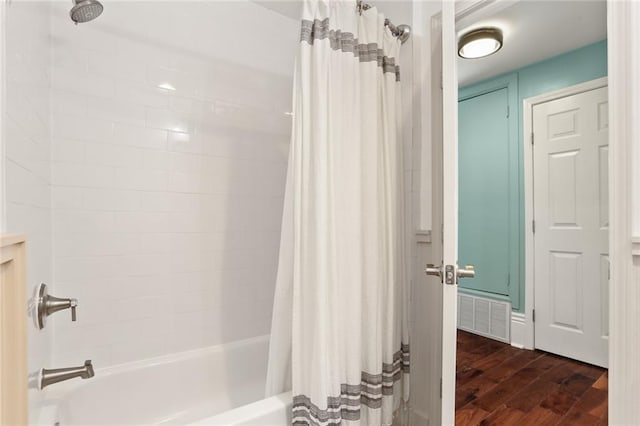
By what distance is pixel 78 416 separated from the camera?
1.41 m

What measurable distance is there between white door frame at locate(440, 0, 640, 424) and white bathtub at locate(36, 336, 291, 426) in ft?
3.62

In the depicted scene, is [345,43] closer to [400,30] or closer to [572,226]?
[400,30]

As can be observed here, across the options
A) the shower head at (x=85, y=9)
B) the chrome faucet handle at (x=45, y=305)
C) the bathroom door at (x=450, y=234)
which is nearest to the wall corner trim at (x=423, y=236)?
the bathroom door at (x=450, y=234)

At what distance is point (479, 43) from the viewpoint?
1843 millimetres

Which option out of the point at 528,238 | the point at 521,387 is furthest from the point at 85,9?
the point at 521,387

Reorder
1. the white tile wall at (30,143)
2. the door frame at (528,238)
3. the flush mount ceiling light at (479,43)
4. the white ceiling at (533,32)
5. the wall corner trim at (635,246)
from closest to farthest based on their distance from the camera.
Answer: the white tile wall at (30,143) → the wall corner trim at (635,246) → the white ceiling at (533,32) → the flush mount ceiling light at (479,43) → the door frame at (528,238)

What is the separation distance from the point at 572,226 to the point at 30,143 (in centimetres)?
239

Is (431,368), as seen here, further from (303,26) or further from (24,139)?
(24,139)

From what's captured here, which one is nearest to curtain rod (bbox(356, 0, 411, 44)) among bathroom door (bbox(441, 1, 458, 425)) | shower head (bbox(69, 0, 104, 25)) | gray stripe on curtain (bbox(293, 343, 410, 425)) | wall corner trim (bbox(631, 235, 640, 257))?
bathroom door (bbox(441, 1, 458, 425))

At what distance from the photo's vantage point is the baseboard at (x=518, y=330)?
2.08 meters

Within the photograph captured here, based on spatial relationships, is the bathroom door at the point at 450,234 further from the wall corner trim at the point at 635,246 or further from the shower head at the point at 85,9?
the shower head at the point at 85,9

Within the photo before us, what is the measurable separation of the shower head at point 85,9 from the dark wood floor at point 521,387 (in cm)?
238

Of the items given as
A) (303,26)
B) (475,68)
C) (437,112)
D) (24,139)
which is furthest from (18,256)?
(475,68)

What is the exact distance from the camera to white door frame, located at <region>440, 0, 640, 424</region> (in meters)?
0.96
